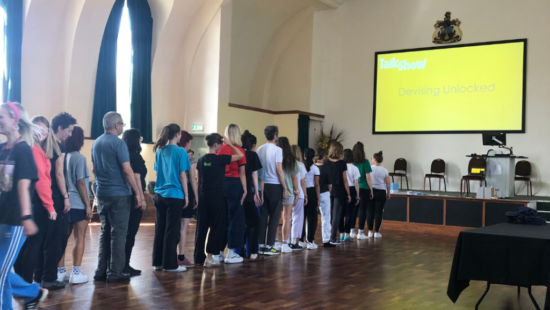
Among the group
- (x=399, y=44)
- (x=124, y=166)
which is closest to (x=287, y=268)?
(x=124, y=166)

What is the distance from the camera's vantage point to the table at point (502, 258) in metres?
3.33

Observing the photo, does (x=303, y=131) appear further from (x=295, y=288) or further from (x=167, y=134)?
(x=295, y=288)

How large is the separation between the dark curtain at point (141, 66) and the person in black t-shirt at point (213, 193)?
19.4 ft

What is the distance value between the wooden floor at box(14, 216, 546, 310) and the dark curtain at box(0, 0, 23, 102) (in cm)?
394

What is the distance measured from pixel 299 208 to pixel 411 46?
757cm

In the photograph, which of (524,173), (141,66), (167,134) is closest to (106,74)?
(141,66)

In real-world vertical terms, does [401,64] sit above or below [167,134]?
above

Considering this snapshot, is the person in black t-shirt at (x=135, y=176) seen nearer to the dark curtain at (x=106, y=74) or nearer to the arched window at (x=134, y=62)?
the dark curtain at (x=106, y=74)

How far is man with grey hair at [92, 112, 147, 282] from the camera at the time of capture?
13.9 feet

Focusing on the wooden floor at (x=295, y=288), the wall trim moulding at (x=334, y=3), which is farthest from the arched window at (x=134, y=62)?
the wooden floor at (x=295, y=288)

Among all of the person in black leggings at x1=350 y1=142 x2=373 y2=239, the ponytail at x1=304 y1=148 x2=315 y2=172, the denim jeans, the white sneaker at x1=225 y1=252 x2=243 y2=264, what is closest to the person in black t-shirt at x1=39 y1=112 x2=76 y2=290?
the denim jeans

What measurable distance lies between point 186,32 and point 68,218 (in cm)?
793

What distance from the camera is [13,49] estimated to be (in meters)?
8.59

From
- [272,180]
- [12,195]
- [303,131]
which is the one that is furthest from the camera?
[303,131]
